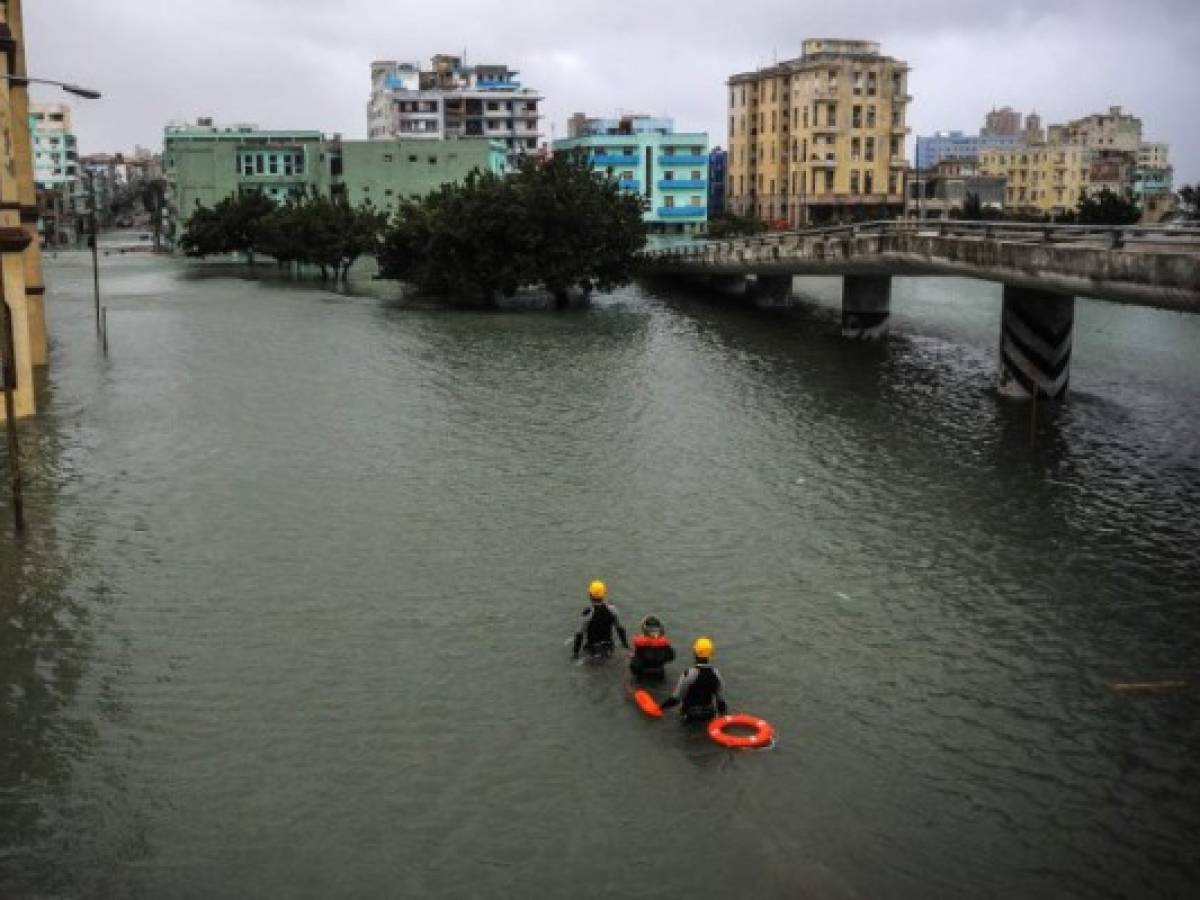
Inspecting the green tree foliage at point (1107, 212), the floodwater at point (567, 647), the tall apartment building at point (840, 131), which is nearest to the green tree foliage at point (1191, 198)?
the green tree foliage at point (1107, 212)

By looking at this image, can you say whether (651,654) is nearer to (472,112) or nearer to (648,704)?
(648,704)

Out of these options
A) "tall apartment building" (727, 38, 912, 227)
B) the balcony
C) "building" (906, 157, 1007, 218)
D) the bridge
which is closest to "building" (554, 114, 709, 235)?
the balcony

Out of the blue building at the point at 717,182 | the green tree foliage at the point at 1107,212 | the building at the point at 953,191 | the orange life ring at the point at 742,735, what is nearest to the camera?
the orange life ring at the point at 742,735

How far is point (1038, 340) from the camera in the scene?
1618 inches

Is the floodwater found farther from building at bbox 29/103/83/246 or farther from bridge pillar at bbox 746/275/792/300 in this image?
building at bbox 29/103/83/246

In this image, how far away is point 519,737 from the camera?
16.1 meters

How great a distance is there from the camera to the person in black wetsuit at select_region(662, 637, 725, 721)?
16.1 metres

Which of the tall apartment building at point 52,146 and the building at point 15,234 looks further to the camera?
the tall apartment building at point 52,146

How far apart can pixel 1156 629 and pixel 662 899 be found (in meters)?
11.7

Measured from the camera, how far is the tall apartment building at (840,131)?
115 metres

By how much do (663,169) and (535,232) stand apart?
61.6 metres

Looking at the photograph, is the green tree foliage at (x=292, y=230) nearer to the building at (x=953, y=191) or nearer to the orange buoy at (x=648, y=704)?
the building at (x=953, y=191)

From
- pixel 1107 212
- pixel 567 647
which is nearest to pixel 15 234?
pixel 567 647

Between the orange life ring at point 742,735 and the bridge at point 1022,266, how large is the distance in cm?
1738
